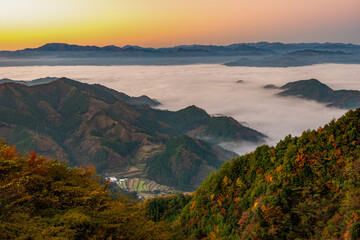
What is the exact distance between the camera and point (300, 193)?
3472 cm

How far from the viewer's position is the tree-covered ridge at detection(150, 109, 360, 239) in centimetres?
2884

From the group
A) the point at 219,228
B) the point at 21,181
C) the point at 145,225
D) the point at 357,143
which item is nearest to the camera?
the point at 21,181

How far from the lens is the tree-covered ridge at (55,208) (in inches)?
842

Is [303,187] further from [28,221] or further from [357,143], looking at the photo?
[28,221]

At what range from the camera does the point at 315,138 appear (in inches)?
1558

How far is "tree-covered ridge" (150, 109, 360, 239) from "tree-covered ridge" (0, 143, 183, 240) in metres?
12.9

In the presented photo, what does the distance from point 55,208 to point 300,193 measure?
102 feet

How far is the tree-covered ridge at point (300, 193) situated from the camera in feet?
94.6

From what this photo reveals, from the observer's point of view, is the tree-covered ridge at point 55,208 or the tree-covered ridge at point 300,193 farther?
the tree-covered ridge at point 300,193

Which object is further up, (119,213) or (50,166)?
(50,166)

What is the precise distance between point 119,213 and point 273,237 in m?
19.9

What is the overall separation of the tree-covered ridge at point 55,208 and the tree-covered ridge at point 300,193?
12874 millimetres

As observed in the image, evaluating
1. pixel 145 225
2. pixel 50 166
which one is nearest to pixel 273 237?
pixel 145 225

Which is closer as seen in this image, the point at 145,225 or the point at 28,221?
the point at 28,221
